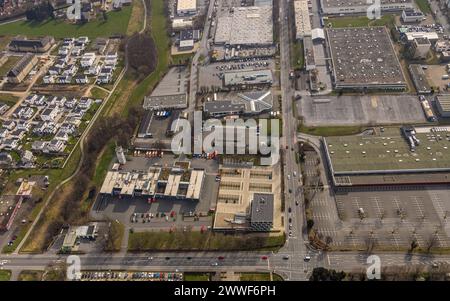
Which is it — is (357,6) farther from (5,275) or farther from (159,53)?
(5,275)

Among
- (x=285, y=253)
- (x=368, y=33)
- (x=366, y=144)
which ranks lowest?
(x=285, y=253)

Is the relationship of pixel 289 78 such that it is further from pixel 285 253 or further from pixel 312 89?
pixel 285 253

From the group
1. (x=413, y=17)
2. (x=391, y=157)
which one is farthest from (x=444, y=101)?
(x=413, y=17)

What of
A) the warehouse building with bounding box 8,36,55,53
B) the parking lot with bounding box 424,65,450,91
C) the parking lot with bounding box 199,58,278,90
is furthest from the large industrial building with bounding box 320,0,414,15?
the warehouse building with bounding box 8,36,55,53

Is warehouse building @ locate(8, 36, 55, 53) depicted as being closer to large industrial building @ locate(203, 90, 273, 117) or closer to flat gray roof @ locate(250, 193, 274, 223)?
large industrial building @ locate(203, 90, 273, 117)

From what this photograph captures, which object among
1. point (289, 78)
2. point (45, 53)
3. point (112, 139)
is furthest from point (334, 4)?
point (45, 53)

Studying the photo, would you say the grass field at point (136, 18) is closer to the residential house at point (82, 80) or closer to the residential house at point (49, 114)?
the residential house at point (82, 80)
